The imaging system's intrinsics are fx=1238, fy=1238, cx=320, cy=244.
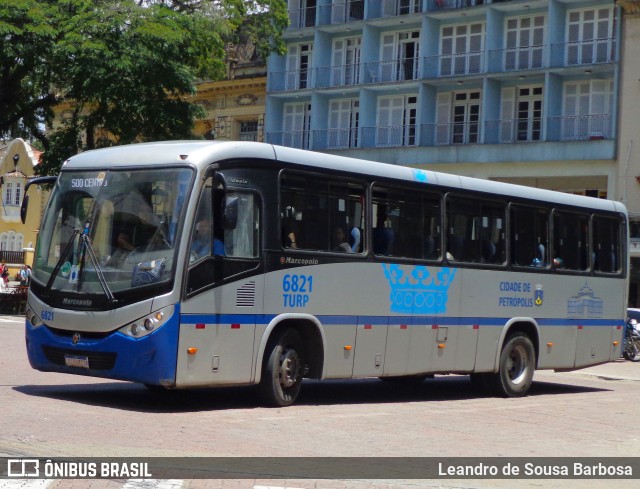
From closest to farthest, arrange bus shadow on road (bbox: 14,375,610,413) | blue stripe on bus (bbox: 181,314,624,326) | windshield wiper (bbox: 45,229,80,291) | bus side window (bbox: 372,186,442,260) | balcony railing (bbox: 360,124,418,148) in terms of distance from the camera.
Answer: blue stripe on bus (bbox: 181,314,624,326) → windshield wiper (bbox: 45,229,80,291) → bus shadow on road (bbox: 14,375,610,413) → bus side window (bbox: 372,186,442,260) → balcony railing (bbox: 360,124,418,148)

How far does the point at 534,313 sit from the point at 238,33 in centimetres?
2591

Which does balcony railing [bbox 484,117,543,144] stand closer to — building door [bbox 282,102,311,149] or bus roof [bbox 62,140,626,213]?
building door [bbox 282,102,311,149]

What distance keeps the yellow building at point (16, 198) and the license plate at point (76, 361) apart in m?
65.7

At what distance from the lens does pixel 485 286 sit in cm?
1806

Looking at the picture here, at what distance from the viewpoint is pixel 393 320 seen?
16.3 metres

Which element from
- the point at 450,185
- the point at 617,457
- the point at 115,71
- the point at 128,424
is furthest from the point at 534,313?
the point at 115,71

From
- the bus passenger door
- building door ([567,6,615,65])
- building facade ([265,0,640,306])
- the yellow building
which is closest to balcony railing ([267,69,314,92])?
building facade ([265,0,640,306])

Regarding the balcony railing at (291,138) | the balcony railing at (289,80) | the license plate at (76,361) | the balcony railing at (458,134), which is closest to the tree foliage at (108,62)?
the balcony railing at (458,134)

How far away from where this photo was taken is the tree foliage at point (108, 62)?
35719mm

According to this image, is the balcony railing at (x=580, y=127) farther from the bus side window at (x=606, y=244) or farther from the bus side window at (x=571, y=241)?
the bus side window at (x=571, y=241)

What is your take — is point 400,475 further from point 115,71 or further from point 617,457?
point 115,71

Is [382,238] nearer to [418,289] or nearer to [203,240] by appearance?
[418,289]

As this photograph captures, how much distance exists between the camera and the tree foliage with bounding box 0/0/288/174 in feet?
117

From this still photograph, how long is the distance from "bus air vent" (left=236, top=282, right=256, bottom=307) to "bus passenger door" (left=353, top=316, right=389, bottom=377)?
203 centimetres
